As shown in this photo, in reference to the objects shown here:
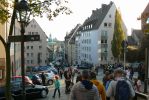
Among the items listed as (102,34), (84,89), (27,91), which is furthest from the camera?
(102,34)

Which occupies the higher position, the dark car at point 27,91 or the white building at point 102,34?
the white building at point 102,34

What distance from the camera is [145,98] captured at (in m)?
13.9

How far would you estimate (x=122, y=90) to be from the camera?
360 inches

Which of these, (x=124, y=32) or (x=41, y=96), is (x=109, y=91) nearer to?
(x=41, y=96)

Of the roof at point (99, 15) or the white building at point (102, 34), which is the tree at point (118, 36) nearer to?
the white building at point (102, 34)

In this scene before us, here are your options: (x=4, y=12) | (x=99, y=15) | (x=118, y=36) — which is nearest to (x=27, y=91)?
(x=4, y=12)

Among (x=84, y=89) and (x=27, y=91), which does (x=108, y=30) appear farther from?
(x=84, y=89)

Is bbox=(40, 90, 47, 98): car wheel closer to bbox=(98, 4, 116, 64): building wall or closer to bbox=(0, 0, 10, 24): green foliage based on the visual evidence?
bbox=(0, 0, 10, 24): green foliage

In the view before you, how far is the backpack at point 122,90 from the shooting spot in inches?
359

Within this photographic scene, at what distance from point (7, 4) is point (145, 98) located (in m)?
6.71

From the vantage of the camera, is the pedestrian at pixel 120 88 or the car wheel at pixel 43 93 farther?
the car wheel at pixel 43 93

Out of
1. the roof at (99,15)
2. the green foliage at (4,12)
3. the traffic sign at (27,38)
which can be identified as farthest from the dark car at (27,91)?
the roof at (99,15)

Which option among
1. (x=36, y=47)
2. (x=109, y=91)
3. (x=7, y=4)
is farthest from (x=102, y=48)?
(x=109, y=91)

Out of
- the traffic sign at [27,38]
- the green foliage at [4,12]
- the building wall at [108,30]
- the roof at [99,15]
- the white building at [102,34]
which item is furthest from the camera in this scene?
the roof at [99,15]
